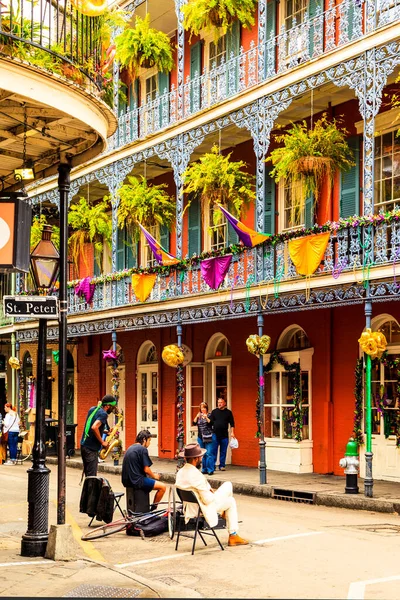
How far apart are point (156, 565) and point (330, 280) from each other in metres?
7.85

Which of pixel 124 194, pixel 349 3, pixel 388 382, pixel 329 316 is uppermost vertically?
pixel 349 3

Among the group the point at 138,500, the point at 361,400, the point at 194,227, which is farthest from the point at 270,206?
the point at 138,500

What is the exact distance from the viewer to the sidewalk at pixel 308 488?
15.5 m

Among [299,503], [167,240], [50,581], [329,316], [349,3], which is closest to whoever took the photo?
[50,581]

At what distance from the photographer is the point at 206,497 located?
11.1 meters

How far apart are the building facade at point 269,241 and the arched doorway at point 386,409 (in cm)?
3

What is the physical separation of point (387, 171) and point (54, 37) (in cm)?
997

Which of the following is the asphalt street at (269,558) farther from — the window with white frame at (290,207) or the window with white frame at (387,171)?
the window with white frame at (290,207)

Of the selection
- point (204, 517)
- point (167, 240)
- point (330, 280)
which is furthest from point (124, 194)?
point (204, 517)

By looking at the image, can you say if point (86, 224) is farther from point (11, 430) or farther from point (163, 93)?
point (11, 430)

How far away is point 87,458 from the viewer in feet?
46.6

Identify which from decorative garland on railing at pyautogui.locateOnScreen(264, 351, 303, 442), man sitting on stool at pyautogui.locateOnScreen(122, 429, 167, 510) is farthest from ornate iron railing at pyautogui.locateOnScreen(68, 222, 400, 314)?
man sitting on stool at pyautogui.locateOnScreen(122, 429, 167, 510)

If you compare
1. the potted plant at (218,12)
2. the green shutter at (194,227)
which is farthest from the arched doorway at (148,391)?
the potted plant at (218,12)

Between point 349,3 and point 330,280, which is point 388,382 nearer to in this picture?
point 330,280
